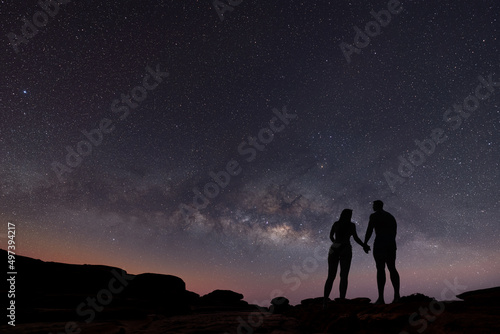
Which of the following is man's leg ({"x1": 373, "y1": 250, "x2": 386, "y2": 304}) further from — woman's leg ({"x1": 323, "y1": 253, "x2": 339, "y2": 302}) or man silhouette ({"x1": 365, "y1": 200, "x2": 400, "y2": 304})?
woman's leg ({"x1": 323, "y1": 253, "x2": 339, "y2": 302})

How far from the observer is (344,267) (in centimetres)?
691

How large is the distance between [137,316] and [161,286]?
6.94 metres

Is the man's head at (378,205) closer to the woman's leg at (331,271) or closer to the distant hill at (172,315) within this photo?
the woman's leg at (331,271)

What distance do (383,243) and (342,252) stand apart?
988 millimetres

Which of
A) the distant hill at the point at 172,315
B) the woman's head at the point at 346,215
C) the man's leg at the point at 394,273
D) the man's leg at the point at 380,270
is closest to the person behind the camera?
the distant hill at the point at 172,315

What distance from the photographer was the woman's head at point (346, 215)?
716 cm

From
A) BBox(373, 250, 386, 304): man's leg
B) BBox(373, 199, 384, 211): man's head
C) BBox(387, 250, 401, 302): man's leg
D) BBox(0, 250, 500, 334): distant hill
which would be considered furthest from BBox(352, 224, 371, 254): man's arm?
BBox(0, 250, 500, 334): distant hill

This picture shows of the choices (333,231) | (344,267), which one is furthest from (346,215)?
(344,267)

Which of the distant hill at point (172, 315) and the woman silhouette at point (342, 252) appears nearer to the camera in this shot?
the distant hill at point (172, 315)

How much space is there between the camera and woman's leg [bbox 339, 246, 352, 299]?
6902 millimetres

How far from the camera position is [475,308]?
3.53 meters

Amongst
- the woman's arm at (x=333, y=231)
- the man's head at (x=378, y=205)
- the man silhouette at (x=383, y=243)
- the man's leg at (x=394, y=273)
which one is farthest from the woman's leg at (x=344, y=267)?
the man's head at (x=378, y=205)

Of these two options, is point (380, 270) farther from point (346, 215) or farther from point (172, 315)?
point (172, 315)

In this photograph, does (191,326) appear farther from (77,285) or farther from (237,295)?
(237,295)
